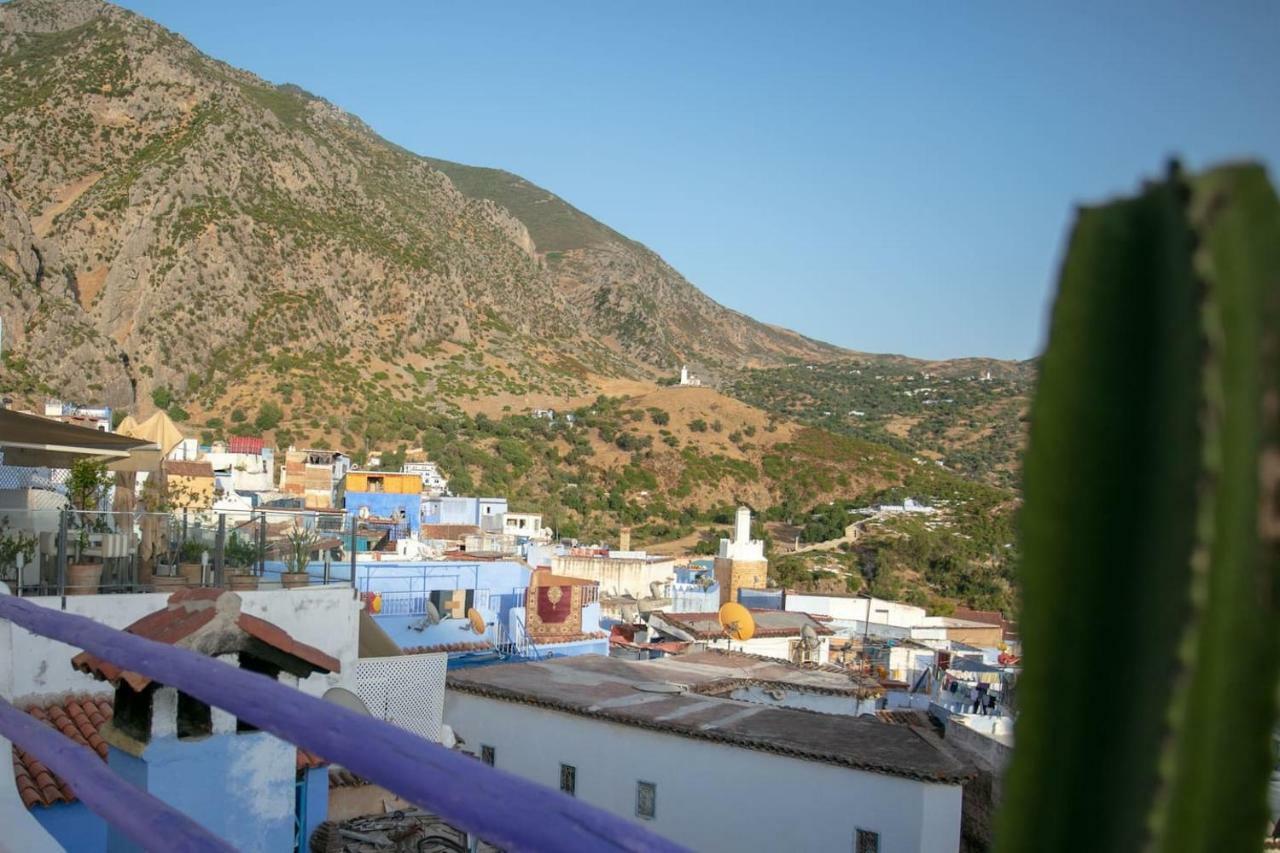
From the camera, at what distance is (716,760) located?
447 inches

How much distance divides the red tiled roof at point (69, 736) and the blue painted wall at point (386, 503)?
27.0 metres

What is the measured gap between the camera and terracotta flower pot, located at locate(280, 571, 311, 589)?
8586mm

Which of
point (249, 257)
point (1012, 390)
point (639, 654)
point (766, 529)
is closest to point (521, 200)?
point (1012, 390)

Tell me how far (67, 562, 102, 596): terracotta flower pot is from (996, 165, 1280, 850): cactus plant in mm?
7750

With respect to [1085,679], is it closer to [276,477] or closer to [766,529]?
[276,477]

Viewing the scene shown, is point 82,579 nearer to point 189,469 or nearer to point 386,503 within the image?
point 189,469

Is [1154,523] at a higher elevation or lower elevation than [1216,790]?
higher

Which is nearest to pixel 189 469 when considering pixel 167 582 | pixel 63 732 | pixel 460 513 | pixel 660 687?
pixel 460 513

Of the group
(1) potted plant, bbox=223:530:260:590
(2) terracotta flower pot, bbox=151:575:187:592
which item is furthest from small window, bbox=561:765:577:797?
(2) terracotta flower pot, bbox=151:575:187:592

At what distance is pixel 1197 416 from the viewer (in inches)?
26.9

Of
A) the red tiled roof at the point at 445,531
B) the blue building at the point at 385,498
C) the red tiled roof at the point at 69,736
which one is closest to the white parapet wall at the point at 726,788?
the red tiled roof at the point at 69,736

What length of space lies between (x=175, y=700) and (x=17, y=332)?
163 feet

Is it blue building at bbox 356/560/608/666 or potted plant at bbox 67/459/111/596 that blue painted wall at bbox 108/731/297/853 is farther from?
blue building at bbox 356/560/608/666

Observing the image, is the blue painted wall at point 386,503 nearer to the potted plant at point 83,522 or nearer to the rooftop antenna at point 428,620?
the rooftop antenna at point 428,620
